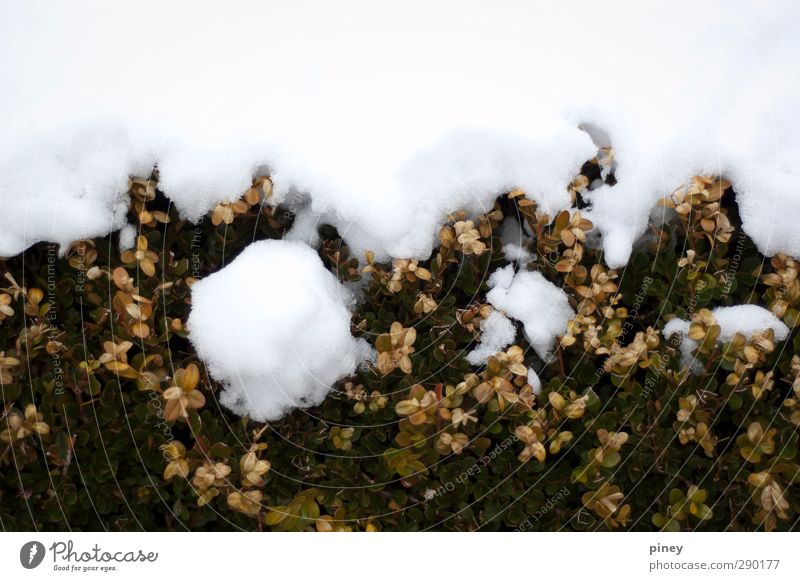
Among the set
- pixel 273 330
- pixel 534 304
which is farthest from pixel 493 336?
pixel 273 330

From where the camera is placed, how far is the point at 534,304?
1412mm

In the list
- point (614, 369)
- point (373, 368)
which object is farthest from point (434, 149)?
point (614, 369)

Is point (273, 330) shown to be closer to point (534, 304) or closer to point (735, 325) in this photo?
point (534, 304)

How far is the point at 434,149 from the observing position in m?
1.41

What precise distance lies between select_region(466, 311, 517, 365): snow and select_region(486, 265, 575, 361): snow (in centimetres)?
2

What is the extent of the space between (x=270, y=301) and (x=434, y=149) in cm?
48

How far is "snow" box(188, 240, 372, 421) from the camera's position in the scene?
1.35 metres

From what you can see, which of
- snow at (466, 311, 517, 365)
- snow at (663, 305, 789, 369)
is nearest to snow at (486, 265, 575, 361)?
snow at (466, 311, 517, 365)

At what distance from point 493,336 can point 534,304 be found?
112mm

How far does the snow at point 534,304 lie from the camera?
4.64 feet

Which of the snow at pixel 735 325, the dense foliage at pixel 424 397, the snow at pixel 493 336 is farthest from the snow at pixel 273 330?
the snow at pixel 735 325

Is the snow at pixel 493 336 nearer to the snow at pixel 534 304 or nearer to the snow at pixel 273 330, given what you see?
the snow at pixel 534 304

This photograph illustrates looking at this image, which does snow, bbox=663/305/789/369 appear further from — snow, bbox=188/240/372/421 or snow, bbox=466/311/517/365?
snow, bbox=188/240/372/421

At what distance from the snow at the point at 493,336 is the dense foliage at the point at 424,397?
1.0 inches
